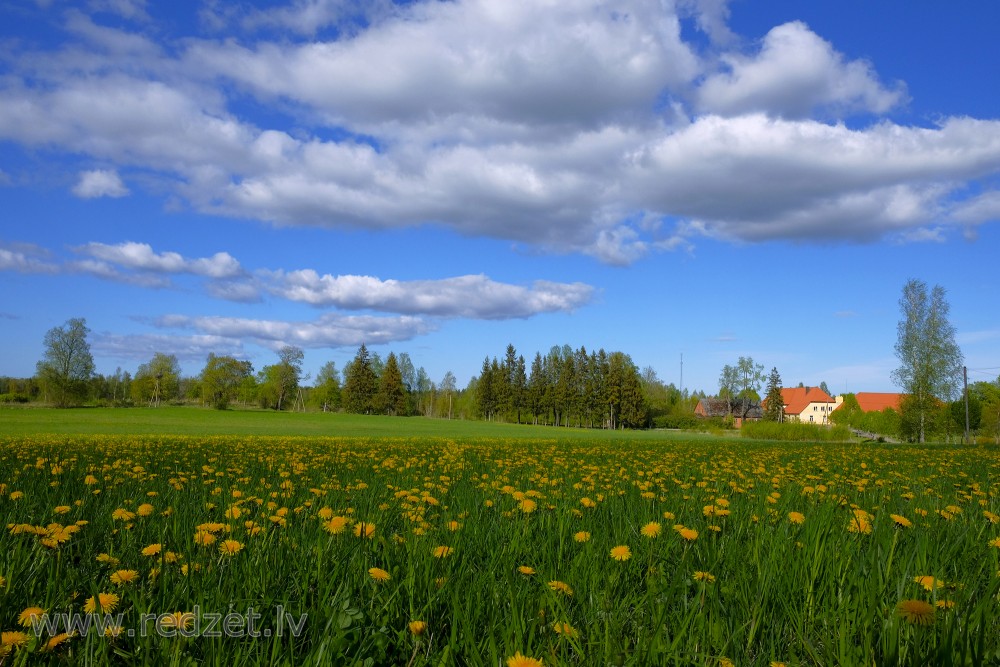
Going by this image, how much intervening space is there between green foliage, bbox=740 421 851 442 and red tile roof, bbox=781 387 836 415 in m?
88.5

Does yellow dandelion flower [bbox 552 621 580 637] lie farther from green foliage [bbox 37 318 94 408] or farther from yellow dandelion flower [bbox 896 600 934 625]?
green foliage [bbox 37 318 94 408]

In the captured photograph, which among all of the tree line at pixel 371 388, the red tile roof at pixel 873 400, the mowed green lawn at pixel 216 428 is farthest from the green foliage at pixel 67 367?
the red tile roof at pixel 873 400

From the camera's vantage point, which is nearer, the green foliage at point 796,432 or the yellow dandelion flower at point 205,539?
the yellow dandelion flower at point 205,539

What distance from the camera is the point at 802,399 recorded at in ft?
441

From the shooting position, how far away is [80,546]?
314 centimetres

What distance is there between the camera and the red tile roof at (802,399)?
132 meters

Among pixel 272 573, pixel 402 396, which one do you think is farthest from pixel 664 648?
pixel 402 396

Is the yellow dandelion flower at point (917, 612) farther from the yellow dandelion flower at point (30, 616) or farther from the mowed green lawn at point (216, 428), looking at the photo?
the mowed green lawn at point (216, 428)

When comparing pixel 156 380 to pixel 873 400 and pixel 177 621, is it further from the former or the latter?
pixel 873 400

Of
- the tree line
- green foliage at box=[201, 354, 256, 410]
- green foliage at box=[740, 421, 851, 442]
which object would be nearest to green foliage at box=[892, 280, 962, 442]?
green foliage at box=[740, 421, 851, 442]

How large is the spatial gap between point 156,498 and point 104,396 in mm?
127438

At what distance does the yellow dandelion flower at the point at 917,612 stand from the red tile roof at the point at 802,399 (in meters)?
143

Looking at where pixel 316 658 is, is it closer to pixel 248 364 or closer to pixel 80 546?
pixel 80 546

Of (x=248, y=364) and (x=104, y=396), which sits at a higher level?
(x=248, y=364)
